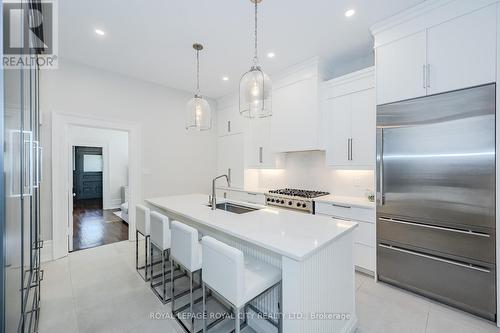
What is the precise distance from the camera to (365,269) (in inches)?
105

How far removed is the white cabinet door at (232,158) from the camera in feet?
14.9

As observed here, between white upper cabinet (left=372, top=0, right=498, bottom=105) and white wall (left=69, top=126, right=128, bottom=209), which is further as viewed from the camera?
white wall (left=69, top=126, right=128, bottom=209)

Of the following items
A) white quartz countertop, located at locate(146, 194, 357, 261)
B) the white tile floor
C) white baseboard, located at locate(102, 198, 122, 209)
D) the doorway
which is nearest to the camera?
white quartz countertop, located at locate(146, 194, 357, 261)

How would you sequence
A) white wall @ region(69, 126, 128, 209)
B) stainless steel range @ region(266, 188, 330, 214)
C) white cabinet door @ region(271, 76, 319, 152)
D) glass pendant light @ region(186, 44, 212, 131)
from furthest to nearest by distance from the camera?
white wall @ region(69, 126, 128, 209)
white cabinet door @ region(271, 76, 319, 152)
stainless steel range @ region(266, 188, 330, 214)
glass pendant light @ region(186, 44, 212, 131)

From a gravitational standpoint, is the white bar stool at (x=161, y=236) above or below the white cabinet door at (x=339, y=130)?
below

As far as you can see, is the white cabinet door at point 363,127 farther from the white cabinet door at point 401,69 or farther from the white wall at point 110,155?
the white wall at point 110,155

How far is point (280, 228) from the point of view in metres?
1.63

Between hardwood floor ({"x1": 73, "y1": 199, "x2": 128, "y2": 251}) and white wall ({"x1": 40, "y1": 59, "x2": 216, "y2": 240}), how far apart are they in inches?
33.5

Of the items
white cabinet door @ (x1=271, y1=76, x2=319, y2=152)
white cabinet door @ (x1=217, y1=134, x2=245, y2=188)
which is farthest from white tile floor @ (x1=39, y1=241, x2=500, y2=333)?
white cabinet door @ (x1=217, y1=134, x2=245, y2=188)

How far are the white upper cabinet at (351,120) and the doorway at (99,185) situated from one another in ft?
13.6

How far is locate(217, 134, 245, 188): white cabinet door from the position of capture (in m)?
4.54

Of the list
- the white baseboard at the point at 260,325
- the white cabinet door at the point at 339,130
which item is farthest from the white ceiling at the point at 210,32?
the white baseboard at the point at 260,325

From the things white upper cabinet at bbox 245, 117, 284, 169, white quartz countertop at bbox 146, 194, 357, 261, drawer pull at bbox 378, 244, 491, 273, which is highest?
white upper cabinet at bbox 245, 117, 284, 169

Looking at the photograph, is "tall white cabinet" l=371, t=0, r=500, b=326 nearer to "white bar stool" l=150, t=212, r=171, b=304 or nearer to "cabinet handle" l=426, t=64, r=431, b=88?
"cabinet handle" l=426, t=64, r=431, b=88
